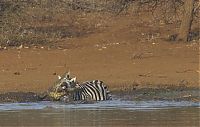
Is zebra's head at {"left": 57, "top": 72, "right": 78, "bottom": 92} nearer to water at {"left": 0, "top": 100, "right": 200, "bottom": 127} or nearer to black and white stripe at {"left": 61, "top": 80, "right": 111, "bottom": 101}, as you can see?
black and white stripe at {"left": 61, "top": 80, "right": 111, "bottom": 101}

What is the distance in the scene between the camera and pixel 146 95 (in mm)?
14977

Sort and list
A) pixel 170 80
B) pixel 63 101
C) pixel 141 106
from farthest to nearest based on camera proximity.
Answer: pixel 170 80
pixel 63 101
pixel 141 106

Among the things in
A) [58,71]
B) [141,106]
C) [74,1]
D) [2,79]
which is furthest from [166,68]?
[74,1]

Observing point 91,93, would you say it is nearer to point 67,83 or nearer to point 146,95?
point 67,83

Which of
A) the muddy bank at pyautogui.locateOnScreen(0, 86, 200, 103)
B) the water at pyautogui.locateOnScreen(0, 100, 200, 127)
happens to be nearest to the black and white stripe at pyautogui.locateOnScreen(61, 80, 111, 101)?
the muddy bank at pyautogui.locateOnScreen(0, 86, 200, 103)

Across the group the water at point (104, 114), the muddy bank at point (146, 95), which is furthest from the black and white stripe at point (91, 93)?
the water at point (104, 114)

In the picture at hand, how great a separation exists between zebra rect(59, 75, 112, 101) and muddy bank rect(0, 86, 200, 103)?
0.29 meters

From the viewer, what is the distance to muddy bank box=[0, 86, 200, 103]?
14367mm

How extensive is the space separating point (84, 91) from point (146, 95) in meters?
1.13

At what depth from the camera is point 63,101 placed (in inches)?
568

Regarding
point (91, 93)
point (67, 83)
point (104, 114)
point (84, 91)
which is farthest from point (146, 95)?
point (104, 114)

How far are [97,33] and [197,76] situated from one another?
26.4ft

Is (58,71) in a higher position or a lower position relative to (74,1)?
lower

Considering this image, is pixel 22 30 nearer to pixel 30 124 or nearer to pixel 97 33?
pixel 97 33
